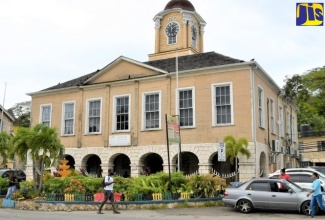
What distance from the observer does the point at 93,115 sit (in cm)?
2848

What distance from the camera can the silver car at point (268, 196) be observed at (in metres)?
14.5

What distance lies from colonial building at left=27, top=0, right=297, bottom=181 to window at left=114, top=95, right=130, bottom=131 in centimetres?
7

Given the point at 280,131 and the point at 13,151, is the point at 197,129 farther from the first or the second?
the point at 13,151

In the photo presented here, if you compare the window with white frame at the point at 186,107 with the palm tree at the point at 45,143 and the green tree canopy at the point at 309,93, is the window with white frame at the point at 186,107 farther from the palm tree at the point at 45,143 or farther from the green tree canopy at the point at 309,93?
the green tree canopy at the point at 309,93

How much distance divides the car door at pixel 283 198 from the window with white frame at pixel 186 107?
10.1m

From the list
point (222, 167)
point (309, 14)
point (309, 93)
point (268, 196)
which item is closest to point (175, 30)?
point (222, 167)

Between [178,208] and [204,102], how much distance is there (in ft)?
30.1

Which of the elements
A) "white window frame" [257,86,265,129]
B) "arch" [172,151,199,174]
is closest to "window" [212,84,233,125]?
"white window frame" [257,86,265,129]

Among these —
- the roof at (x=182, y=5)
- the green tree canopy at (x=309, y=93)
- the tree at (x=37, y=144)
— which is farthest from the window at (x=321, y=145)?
the tree at (x=37, y=144)

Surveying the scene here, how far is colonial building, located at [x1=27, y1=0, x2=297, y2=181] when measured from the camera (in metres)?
23.4

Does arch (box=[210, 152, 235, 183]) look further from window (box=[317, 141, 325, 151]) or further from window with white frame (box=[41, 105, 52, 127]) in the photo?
window (box=[317, 141, 325, 151])

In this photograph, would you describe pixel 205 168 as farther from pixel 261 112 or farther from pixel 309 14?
pixel 309 14

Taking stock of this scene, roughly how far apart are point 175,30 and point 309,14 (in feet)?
76.4

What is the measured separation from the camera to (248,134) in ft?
74.0
